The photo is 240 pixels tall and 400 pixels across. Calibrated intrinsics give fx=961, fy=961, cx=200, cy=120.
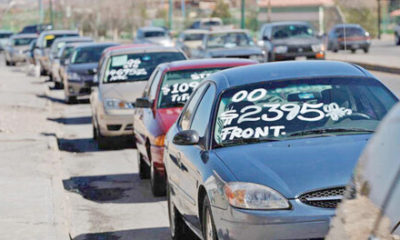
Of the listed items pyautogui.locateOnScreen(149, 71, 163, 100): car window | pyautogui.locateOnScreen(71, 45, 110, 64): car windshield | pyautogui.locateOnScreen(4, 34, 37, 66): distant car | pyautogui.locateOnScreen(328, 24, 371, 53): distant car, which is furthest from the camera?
pyautogui.locateOnScreen(4, 34, 37, 66): distant car

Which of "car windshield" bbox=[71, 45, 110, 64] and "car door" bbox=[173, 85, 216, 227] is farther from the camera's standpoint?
"car windshield" bbox=[71, 45, 110, 64]

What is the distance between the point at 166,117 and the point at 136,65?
199 inches

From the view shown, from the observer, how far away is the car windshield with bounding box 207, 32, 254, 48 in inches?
1140

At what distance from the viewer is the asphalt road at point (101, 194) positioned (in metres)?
9.76

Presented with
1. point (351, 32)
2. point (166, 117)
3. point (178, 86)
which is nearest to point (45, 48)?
point (351, 32)

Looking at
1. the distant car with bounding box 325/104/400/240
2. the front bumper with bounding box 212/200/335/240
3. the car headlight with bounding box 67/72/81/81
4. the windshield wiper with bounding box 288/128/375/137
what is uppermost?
the distant car with bounding box 325/104/400/240

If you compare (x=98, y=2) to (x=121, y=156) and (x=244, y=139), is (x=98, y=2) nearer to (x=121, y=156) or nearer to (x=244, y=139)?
(x=121, y=156)

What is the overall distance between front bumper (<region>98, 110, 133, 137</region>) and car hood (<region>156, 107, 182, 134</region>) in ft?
A: 12.6

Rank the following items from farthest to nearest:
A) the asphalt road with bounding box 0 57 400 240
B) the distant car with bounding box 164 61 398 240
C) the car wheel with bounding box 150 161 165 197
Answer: the car wheel with bounding box 150 161 165 197, the asphalt road with bounding box 0 57 400 240, the distant car with bounding box 164 61 398 240

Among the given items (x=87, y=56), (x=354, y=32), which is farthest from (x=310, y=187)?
(x=354, y=32)

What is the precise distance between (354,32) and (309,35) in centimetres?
1340

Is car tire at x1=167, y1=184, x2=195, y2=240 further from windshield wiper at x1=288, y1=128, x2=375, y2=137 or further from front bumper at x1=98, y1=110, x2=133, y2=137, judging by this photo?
front bumper at x1=98, y1=110, x2=133, y2=137

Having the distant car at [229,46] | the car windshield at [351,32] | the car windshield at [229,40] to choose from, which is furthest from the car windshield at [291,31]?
the car windshield at [351,32]

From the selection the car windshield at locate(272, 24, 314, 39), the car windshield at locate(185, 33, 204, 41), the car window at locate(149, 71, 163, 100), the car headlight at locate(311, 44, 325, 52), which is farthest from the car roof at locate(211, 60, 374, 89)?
the car windshield at locate(185, 33, 204, 41)
